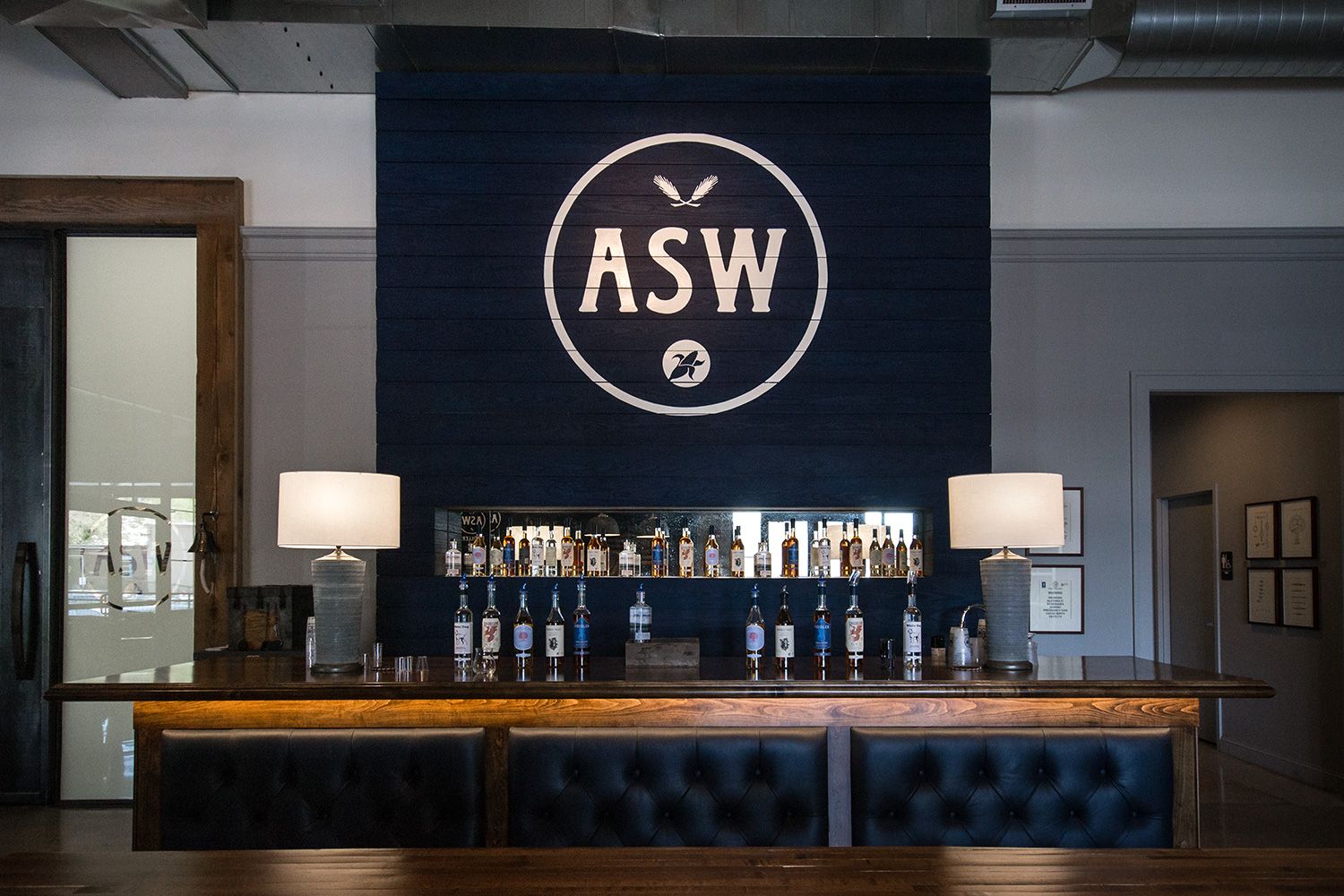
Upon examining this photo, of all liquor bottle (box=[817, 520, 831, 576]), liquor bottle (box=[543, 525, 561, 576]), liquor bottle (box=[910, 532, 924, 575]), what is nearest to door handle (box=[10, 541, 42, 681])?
liquor bottle (box=[543, 525, 561, 576])

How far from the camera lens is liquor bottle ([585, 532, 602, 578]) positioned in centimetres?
436

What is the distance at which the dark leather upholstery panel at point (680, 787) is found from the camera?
98.0 inches

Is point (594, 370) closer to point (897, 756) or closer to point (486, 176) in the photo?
point (486, 176)

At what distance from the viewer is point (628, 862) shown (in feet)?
5.50

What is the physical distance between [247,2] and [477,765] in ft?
9.65

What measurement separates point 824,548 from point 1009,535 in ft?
3.84

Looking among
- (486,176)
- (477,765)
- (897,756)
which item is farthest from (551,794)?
(486,176)

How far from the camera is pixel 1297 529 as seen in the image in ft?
19.2

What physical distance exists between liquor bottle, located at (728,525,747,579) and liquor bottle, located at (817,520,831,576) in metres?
0.30

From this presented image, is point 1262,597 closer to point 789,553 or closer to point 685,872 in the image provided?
point 789,553

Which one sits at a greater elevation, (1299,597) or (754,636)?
(754,636)

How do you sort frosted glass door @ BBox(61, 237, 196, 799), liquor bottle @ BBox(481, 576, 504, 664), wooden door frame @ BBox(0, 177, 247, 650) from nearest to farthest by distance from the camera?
liquor bottle @ BBox(481, 576, 504, 664), wooden door frame @ BBox(0, 177, 247, 650), frosted glass door @ BBox(61, 237, 196, 799)

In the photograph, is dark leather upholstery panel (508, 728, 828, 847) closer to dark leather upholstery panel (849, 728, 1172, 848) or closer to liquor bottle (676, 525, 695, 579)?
dark leather upholstery panel (849, 728, 1172, 848)

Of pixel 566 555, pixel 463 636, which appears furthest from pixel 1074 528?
pixel 463 636
